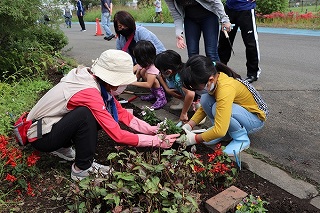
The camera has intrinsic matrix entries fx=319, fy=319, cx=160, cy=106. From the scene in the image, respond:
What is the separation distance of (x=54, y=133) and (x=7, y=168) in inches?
18.2

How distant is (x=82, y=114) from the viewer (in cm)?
212

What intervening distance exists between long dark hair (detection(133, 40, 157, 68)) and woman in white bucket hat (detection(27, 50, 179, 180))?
4.04ft

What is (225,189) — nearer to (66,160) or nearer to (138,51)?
(66,160)

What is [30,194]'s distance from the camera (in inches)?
83.7

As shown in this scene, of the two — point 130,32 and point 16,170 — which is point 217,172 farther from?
point 130,32

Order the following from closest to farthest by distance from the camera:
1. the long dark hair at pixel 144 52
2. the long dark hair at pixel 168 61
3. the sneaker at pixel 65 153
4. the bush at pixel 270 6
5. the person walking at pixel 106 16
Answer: the sneaker at pixel 65 153 → the long dark hair at pixel 168 61 → the long dark hair at pixel 144 52 → the person walking at pixel 106 16 → the bush at pixel 270 6

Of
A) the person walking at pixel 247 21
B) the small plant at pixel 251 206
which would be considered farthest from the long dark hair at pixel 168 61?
the person walking at pixel 247 21

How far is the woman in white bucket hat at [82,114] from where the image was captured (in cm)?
214

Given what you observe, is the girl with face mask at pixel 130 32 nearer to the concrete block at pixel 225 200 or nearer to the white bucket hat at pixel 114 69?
the white bucket hat at pixel 114 69

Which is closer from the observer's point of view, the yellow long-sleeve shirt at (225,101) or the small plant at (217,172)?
the small plant at (217,172)

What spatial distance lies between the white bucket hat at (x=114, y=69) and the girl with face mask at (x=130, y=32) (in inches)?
67.6

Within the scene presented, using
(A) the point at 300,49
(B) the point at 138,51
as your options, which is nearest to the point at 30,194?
(B) the point at 138,51

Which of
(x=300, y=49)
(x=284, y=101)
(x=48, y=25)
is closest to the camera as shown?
(x=284, y=101)

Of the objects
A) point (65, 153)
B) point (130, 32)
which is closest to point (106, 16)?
point (130, 32)
